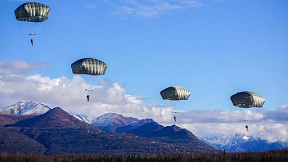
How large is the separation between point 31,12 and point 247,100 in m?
63.6

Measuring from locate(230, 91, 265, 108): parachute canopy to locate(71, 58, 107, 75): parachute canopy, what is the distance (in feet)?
133

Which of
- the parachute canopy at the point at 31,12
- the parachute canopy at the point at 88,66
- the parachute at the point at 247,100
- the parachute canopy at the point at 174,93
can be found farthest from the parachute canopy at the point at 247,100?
the parachute canopy at the point at 31,12

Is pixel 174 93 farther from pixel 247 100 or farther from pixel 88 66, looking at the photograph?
pixel 88 66

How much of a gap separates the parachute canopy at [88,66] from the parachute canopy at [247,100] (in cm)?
4066

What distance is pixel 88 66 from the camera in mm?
109688

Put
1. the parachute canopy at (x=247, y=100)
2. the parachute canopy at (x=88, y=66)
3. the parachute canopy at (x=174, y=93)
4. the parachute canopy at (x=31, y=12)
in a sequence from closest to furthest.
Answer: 1. the parachute canopy at (x=31, y=12)
2. the parachute canopy at (x=88, y=66)
3. the parachute canopy at (x=247, y=100)
4. the parachute canopy at (x=174, y=93)

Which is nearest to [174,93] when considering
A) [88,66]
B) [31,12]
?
[88,66]

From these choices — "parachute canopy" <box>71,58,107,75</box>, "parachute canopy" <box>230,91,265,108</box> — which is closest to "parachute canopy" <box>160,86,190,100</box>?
"parachute canopy" <box>230,91,265,108</box>

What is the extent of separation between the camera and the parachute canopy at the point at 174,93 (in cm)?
13062

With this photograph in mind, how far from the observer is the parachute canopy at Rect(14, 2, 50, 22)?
101 metres

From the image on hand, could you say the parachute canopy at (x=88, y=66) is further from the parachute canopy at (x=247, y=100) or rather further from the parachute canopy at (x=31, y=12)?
the parachute canopy at (x=247, y=100)

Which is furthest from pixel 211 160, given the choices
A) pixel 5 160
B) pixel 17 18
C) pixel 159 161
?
pixel 17 18

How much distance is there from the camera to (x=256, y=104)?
414 ft

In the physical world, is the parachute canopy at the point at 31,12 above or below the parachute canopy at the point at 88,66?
above
